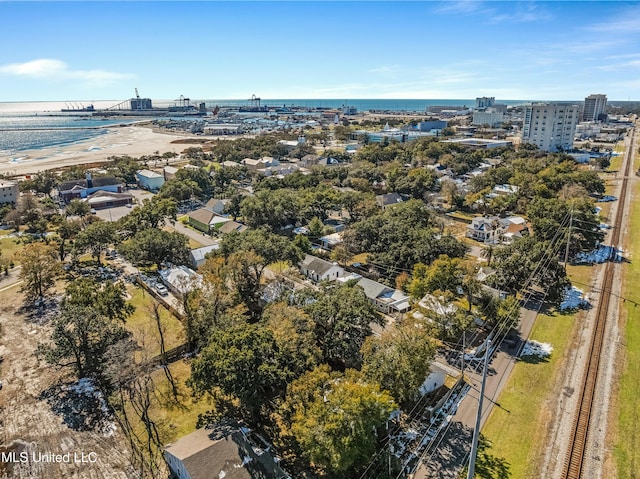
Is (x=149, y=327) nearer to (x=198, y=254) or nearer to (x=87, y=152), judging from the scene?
(x=198, y=254)

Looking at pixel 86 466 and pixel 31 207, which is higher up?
pixel 31 207

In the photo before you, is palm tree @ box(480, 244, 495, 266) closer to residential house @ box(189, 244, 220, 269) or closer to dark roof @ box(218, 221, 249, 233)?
residential house @ box(189, 244, 220, 269)

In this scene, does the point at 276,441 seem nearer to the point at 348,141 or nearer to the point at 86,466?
the point at 86,466

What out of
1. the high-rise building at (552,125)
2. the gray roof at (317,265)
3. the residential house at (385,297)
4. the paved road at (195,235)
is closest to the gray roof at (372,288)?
the residential house at (385,297)

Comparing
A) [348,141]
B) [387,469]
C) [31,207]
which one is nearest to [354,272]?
[387,469]

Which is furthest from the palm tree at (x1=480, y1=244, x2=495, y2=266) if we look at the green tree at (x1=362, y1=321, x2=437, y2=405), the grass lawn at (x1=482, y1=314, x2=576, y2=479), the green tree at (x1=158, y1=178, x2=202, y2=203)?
the green tree at (x1=158, y1=178, x2=202, y2=203)

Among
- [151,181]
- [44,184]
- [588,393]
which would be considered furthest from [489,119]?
[588,393]
